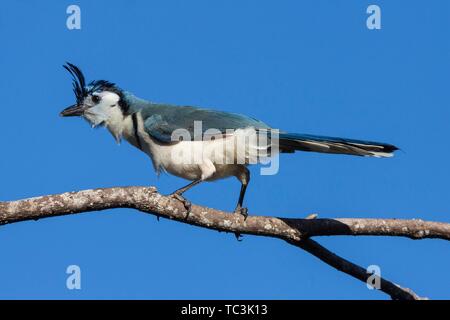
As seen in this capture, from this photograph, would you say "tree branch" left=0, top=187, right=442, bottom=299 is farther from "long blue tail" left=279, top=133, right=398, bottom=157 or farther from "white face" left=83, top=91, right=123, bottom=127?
"white face" left=83, top=91, right=123, bottom=127

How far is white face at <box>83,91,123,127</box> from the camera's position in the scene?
9281 mm

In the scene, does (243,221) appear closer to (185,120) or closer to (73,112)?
(185,120)

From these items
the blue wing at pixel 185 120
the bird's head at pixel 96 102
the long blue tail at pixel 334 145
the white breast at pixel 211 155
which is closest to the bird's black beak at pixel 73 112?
the bird's head at pixel 96 102

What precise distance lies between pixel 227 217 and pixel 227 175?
1824mm

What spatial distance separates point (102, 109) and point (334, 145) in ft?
10.3

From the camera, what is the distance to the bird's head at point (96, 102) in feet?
30.5

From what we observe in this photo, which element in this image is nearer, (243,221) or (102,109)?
(243,221)

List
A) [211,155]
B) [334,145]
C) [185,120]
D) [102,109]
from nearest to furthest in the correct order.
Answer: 1. [334,145]
2. [211,155]
3. [185,120]
4. [102,109]

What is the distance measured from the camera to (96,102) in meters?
9.38

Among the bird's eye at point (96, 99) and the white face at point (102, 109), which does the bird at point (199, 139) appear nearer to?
the white face at point (102, 109)

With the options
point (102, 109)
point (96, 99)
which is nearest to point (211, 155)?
point (102, 109)

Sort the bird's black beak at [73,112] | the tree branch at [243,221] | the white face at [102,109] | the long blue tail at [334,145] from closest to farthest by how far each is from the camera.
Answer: the tree branch at [243,221], the long blue tail at [334,145], the white face at [102,109], the bird's black beak at [73,112]

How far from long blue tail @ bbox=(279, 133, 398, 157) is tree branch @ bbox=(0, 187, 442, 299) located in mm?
630
